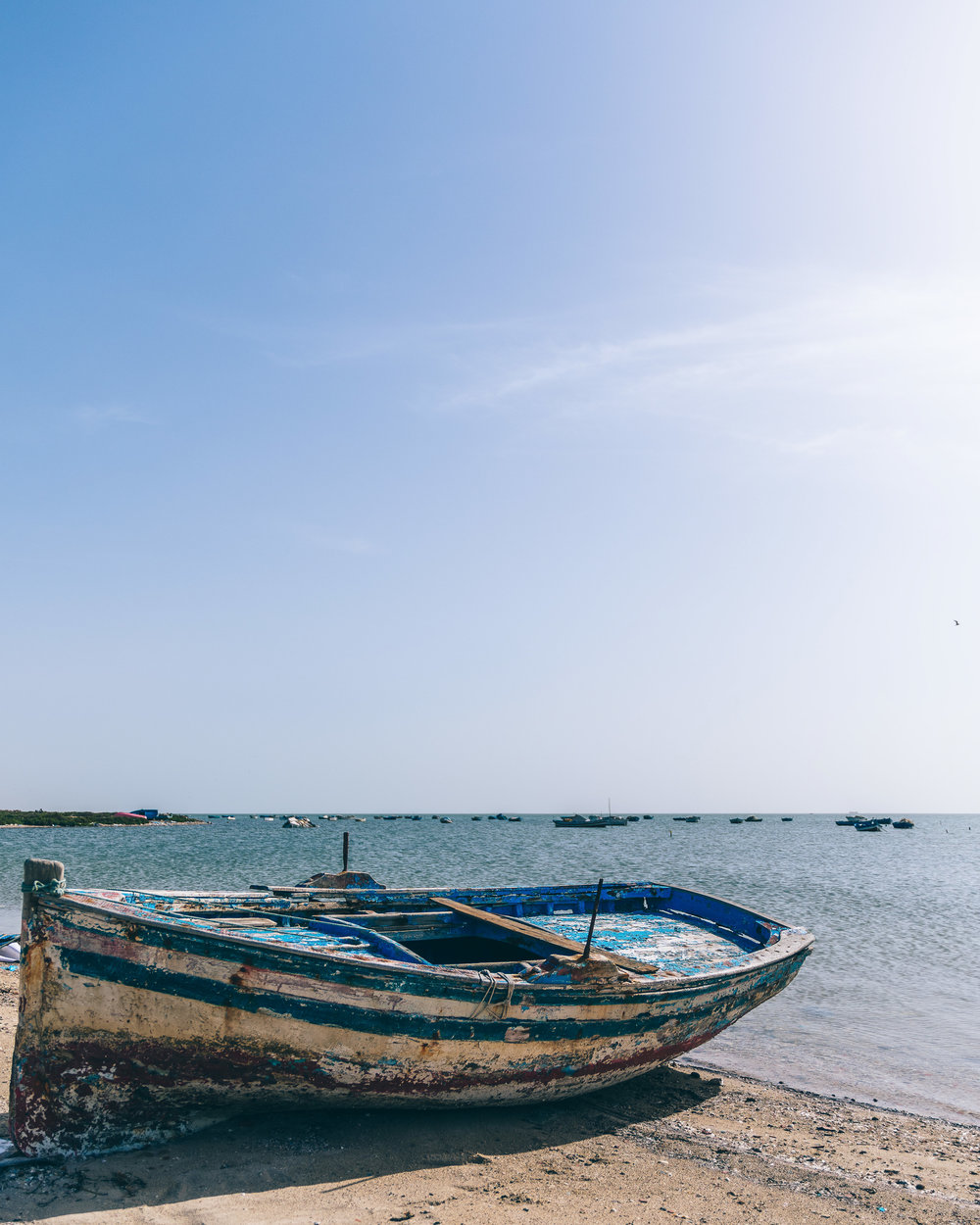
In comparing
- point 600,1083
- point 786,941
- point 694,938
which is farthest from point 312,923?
point 786,941

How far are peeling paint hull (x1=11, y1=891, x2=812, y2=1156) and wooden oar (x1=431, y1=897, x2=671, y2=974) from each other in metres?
0.72

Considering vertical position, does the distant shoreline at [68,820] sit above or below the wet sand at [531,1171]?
below

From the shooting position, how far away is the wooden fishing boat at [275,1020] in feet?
18.5

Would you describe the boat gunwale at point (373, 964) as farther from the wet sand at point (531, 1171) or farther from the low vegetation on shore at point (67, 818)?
the low vegetation on shore at point (67, 818)

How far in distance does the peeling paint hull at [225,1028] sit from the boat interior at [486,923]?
25cm

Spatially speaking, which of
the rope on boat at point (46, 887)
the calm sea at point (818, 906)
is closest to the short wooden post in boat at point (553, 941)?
the calm sea at point (818, 906)

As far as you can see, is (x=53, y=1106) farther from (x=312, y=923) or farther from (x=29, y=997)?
(x=312, y=923)

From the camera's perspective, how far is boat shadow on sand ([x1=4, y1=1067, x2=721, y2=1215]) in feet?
18.0

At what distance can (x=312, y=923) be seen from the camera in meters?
7.95

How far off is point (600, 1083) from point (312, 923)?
3226mm

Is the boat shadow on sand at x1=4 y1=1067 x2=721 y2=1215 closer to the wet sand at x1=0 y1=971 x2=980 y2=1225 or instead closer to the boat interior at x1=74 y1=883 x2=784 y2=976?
the wet sand at x1=0 y1=971 x2=980 y2=1225

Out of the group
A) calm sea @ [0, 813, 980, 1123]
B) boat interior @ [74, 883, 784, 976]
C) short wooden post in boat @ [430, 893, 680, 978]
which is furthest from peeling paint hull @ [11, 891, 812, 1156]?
calm sea @ [0, 813, 980, 1123]

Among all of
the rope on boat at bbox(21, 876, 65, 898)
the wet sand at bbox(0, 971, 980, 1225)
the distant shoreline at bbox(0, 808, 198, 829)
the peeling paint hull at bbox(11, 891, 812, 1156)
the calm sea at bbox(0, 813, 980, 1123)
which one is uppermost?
the rope on boat at bbox(21, 876, 65, 898)

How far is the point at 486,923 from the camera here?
8625 millimetres
